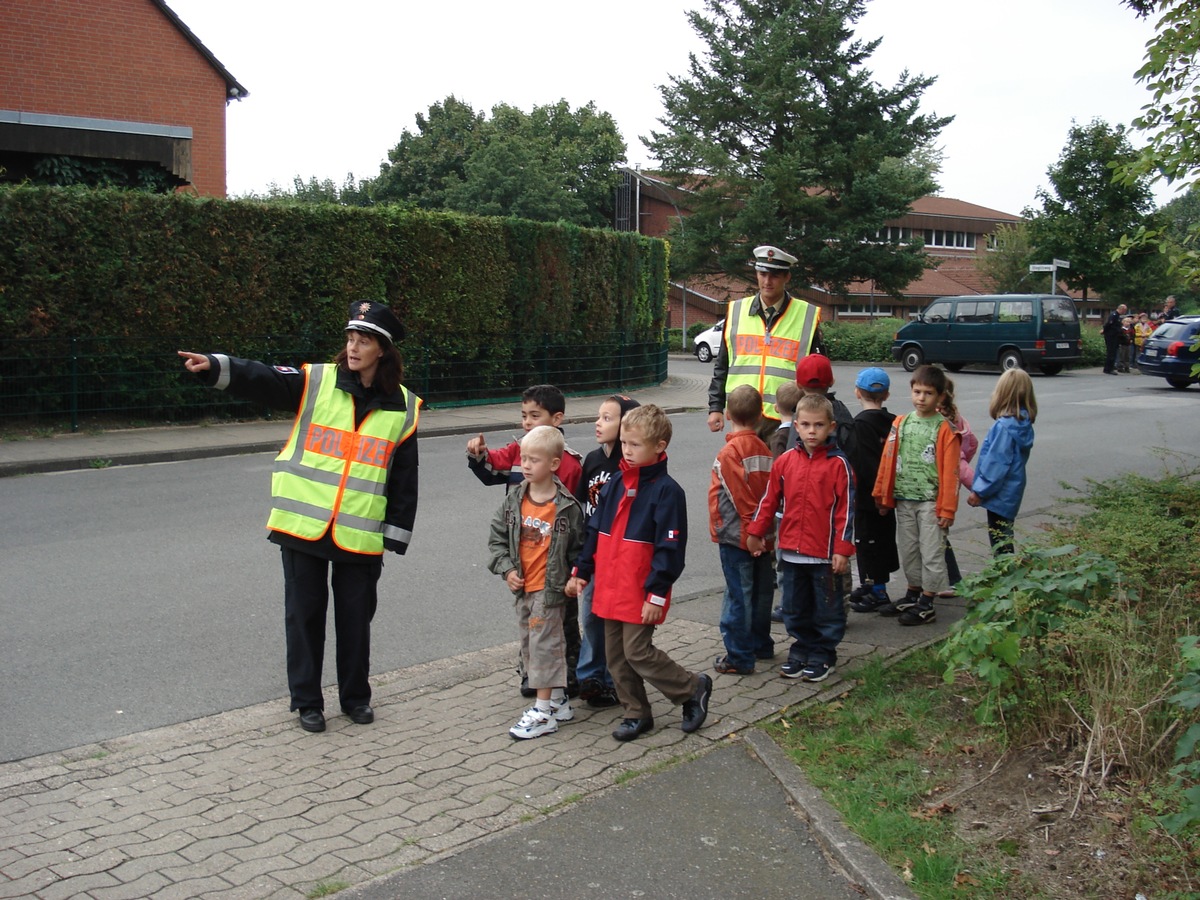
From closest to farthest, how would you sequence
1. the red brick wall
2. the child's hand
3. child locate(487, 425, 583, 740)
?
the child's hand
child locate(487, 425, 583, 740)
the red brick wall

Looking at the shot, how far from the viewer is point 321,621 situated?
205 inches

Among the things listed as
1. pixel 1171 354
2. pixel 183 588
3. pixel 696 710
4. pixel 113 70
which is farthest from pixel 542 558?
pixel 113 70

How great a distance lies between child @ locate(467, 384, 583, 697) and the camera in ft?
17.4

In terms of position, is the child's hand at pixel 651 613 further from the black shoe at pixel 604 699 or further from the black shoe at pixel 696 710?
the black shoe at pixel 604 699

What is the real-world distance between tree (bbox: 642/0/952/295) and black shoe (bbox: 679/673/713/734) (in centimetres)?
3777

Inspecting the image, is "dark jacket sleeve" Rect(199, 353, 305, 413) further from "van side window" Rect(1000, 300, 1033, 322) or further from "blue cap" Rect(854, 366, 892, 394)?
"van side window" Rect(1000, 300, 1033, 322)

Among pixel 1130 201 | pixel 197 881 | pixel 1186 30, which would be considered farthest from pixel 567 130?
pixel 197 881

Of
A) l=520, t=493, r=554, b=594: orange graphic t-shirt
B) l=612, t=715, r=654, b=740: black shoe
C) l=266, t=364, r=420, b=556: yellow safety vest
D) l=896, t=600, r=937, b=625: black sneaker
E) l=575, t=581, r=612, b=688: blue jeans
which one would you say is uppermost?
l=266, t=364, r=420, b=556: yellow safety vest

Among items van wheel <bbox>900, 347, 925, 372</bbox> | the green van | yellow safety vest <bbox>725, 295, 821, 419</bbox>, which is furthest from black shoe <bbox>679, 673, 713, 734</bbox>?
van wheel <bbox>900, 347, 925, 372</bbox>

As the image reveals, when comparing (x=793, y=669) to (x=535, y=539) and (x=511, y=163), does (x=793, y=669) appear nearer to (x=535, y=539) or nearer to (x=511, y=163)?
(x=535, y=539)

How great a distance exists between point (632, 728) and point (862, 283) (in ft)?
151

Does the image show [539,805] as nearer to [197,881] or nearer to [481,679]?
[197,881]

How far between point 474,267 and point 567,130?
146ft

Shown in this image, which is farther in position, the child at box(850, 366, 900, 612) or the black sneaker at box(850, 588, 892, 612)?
the black sneaker at box(850, 588, 892, 612)
